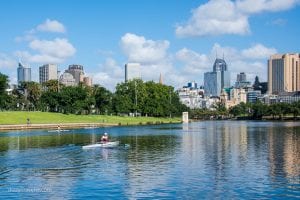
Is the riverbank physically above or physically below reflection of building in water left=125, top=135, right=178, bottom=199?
above

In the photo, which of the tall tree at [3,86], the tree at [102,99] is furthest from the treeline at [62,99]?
the tall tree at [3,86]

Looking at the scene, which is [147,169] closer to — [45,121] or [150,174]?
[150,174]

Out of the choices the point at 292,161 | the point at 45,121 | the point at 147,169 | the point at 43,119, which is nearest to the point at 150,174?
the point at 147,169

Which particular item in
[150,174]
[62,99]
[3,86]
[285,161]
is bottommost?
[150,174]

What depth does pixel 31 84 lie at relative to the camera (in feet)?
624

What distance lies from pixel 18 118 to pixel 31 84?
193 ft

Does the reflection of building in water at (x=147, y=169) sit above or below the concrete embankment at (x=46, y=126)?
below

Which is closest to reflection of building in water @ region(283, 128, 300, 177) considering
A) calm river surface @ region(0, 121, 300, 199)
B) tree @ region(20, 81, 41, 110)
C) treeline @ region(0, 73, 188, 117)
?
calm river surface @ region(0, 121, 300, 199)

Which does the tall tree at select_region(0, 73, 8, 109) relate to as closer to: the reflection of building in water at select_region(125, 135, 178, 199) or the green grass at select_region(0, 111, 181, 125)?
the green grass at select_region(0, 111, 181, 125)

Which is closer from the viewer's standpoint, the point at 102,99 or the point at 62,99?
the point at 62,99

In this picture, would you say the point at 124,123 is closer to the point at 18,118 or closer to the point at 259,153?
the point at 18,118

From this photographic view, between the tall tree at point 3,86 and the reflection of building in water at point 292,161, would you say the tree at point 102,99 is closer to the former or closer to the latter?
the tall tree at point 3,86

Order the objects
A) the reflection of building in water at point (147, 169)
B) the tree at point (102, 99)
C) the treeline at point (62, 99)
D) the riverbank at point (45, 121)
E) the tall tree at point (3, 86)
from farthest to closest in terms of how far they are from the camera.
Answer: the tree at point (102, 99), the treeline at point (62, 99), the tall tree at point (3, 86), the riverbank at point (45, 121), the reflection of building in water at point (147, 169)

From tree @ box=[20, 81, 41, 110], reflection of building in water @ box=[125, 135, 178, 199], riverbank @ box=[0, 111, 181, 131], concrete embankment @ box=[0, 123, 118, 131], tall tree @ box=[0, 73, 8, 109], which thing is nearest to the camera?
reflection of building in water @ box=[125, 135, 178, 199]
